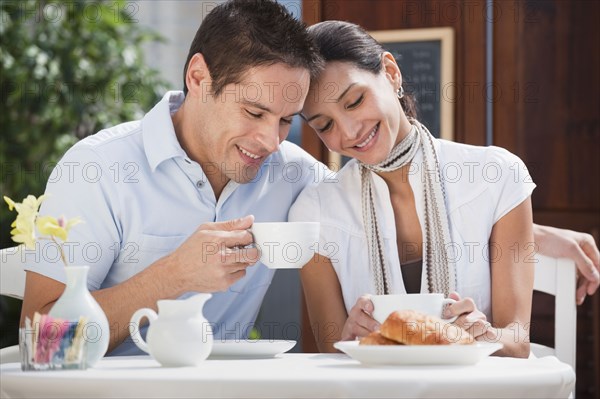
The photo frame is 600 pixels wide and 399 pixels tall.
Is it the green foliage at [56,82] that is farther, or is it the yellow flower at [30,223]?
the green foliage at [56,82]

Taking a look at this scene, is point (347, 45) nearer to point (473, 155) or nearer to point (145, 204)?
point (473, 155)

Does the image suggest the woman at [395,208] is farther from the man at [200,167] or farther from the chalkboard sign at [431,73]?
the chalkboard sign at [431,73]

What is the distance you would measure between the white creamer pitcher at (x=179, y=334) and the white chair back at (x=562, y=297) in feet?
3.52

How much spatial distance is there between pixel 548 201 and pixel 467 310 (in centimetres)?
210

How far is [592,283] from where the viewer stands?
228 cm

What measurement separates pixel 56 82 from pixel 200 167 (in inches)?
91.4

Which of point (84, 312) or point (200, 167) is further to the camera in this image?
point (200, 167)

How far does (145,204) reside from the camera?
2154mm

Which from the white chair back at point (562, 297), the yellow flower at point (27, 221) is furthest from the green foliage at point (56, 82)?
the yellow flower at point (27, 221)

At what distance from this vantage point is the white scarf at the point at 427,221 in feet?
7.31

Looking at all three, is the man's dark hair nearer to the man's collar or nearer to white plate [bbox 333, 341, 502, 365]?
the man's collar

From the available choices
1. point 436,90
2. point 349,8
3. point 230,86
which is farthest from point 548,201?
point 230,86

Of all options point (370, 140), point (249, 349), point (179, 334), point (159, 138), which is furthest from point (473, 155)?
point (179, 334)

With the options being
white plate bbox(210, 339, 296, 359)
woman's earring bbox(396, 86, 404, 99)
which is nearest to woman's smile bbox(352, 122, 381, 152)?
woman's earring bbox(396, 86, 404, 99)
